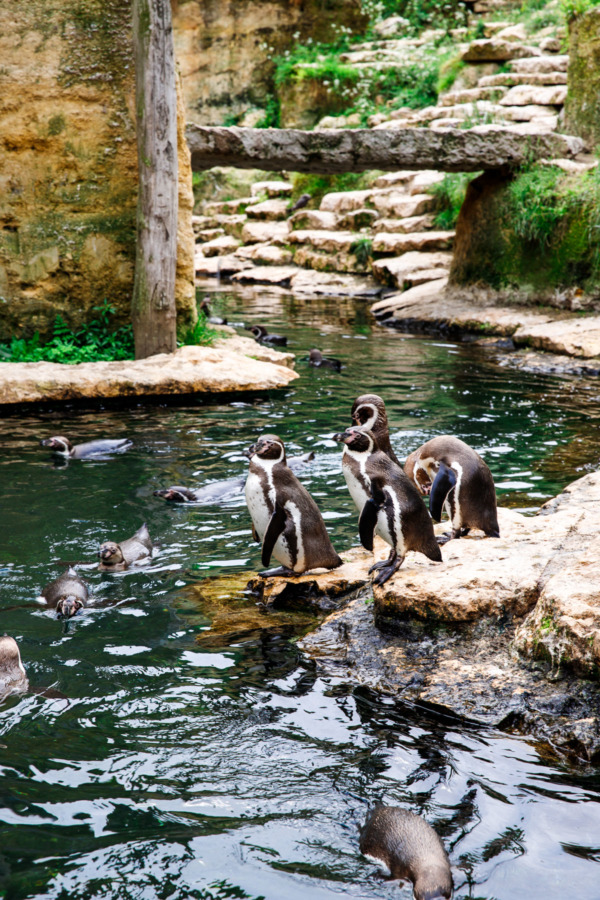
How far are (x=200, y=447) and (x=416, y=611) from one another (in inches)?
169

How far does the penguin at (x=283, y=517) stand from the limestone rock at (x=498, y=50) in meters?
20.3

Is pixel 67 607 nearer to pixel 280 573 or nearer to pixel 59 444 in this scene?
pixel 280 573

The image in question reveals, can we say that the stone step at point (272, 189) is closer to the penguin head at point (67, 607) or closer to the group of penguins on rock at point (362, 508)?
the group of penguins on rock at point (362, 508)

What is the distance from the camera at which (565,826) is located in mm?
2789

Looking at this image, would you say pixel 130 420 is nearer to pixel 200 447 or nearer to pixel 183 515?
pixel 200 447

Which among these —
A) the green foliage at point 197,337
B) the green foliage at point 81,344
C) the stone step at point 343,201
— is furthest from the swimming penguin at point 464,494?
the stone step at point 343,201

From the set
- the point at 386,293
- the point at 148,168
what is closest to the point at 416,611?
the point at 148,168

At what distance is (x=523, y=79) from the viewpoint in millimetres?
20906

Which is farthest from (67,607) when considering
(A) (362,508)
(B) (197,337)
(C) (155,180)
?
(B) (197,337)

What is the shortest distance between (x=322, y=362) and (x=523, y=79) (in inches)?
523

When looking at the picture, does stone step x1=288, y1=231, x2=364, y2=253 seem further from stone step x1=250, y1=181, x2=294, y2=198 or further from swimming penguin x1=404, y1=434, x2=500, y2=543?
swimming penguin x1=404, y1=434, x2=500, y2=543

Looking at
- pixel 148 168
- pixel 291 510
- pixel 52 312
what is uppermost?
pixel 148 168

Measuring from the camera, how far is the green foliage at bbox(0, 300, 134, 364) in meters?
9.69

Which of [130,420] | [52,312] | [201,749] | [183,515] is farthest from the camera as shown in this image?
[52,312]
